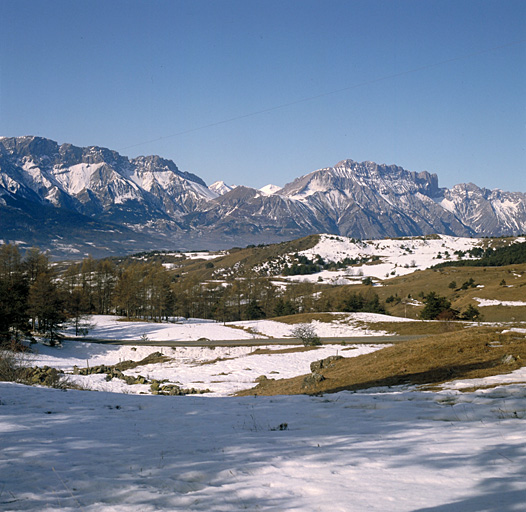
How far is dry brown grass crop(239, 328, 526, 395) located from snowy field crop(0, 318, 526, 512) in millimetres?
2264

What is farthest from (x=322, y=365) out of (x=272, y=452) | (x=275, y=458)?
(x=275, y=458)

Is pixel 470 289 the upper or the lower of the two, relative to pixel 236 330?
upper

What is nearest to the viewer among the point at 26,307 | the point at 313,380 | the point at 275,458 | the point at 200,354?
the point at 275,458

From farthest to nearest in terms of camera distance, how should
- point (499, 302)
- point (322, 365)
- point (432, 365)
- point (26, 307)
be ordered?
1. point (499, 302)
2. point (26, 307)
3. point (322, 365)
4. point (432, 365)

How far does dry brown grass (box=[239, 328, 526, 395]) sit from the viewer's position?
1600 cm

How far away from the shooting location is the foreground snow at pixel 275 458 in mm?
5172

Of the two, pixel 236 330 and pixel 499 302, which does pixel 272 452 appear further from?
pixel 499 302

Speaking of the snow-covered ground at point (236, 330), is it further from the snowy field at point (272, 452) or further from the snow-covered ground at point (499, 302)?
the snowy field at point (272, 452)


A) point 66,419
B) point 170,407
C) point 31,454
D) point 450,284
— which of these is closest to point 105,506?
point 31,454

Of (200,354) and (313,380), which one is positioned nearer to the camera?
(313,380)

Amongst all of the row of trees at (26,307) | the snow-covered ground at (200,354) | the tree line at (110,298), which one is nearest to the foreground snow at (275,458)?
the snow-covered ground at (200,354)

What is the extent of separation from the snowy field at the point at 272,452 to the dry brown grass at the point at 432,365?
226cm

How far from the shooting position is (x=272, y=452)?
23.6 ft

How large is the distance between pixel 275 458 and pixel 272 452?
0.38m
